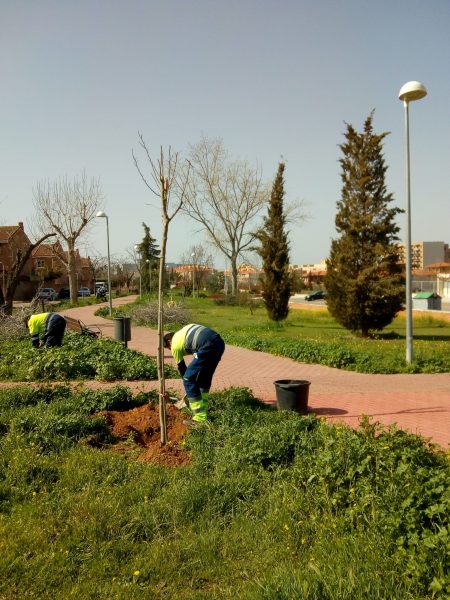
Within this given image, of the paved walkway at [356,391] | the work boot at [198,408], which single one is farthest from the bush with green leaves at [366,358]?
the work boot at [198,408]

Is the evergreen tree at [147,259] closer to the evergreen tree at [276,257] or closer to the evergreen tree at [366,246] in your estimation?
the evergreen tree at [276,257]

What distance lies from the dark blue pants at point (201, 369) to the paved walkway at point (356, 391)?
199 centimetres

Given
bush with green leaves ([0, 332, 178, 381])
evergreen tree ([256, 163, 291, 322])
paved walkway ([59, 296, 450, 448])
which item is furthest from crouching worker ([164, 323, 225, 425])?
evergreen tree ([256, 163, 291, 322])

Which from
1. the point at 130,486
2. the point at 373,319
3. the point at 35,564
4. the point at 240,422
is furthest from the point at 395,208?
the point at 35,564

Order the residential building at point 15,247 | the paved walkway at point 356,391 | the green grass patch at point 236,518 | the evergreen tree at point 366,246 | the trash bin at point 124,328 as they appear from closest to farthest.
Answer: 1. the green grass patch at point 236,518
2. the paved walkway at point 356,391
3. the trash bin at point 124,328
4. the evergreen tree at point 366,246
5. the residential building at point 15,247

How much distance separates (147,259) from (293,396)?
52120 mm

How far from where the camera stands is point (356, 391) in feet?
29.7

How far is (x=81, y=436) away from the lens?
218 inches

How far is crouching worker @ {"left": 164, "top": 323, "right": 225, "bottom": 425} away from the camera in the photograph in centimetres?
603

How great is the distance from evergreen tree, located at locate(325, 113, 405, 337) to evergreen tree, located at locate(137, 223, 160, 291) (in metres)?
35.5

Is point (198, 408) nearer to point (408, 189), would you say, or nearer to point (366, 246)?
point (408, 189)

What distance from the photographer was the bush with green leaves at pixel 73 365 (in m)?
9.48

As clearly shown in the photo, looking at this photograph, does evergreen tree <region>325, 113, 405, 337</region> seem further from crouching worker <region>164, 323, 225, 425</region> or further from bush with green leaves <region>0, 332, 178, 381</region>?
crouching worker <region>164, 323, 225, 425</region>

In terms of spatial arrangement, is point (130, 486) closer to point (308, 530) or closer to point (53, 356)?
point (308, 530)
